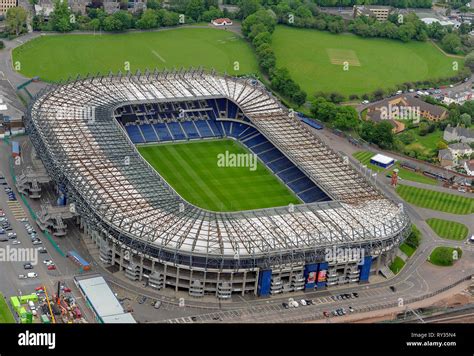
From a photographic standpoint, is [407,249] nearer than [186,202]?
No

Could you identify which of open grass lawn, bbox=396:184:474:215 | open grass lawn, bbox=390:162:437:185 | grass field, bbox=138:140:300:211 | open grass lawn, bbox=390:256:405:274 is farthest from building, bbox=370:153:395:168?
open grass lawn, bbox=390:256:405:274

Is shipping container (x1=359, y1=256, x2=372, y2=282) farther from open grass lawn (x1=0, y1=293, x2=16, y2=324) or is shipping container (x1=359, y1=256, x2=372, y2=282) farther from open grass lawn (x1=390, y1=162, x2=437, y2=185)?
open grass lawn (x1=0, y1=293, x2=16, y2=324)

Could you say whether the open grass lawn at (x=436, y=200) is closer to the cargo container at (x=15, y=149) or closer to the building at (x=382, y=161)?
the building at (x=382, y=161)

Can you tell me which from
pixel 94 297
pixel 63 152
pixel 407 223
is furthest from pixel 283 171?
pixel 94 297

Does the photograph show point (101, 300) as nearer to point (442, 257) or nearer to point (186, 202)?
point (186, 202)

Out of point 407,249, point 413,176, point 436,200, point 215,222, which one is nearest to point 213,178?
point 215,222
